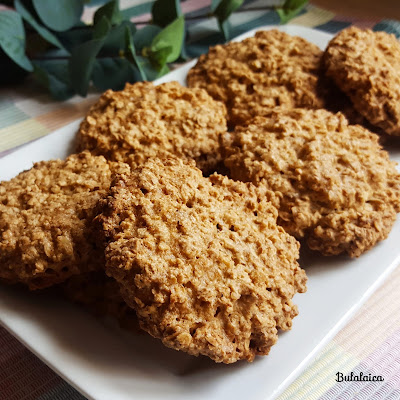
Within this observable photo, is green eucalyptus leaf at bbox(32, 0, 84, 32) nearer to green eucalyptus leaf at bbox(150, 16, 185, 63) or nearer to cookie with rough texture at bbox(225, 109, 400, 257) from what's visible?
green eucalyptus leaf at bbox(150, 16, 185, 63)

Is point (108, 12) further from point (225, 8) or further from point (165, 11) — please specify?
point (225, 8)

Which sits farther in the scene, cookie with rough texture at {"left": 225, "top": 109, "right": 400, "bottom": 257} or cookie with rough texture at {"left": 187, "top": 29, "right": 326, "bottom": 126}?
cookie with rough texture at {"left": 187, "top": 29, "right": 326, "bottom": 126}

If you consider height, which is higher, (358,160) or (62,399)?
(358,160)

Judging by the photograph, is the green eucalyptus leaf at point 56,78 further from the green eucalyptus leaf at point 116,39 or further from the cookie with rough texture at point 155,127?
the cookie with rough texture at point 155,127

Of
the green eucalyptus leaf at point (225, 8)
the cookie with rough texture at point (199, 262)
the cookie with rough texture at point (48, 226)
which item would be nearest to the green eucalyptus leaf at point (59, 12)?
the green eucalyptus leaf at point (225, 8)

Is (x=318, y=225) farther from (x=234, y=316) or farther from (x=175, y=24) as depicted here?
(x=175, y=24)

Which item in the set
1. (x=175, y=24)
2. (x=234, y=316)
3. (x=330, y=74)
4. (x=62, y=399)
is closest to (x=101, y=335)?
(x=62, y=399)

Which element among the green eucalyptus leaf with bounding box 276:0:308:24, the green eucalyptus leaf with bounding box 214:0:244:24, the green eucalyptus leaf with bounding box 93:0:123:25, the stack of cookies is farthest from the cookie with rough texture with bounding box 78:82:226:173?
the green eucalyptus leaf with bounding box 276:0:308:24
